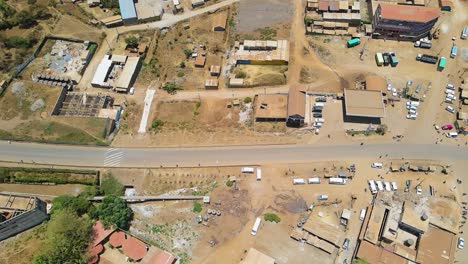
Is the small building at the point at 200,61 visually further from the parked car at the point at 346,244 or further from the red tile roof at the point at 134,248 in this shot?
the parked car at the point at 346,244

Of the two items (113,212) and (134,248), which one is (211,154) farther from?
(134,248)

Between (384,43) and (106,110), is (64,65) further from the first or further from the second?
(384,43)

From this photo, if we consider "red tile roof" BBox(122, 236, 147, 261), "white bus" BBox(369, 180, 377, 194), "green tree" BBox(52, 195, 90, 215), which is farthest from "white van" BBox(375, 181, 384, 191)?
"green tree" BBox(52, 195, 90, 215)

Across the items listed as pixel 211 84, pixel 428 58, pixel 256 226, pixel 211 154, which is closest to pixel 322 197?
pixel 256 226

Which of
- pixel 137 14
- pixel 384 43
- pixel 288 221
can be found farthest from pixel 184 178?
pixel 384 43

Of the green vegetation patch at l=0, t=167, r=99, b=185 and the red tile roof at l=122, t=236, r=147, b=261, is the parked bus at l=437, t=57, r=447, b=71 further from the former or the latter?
the green vegetation patch at l=0, t=167, r=99, b=185

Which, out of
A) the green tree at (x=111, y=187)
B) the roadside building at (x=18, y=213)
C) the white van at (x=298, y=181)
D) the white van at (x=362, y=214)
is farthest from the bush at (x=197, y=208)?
the white van at (x=362, y=214)

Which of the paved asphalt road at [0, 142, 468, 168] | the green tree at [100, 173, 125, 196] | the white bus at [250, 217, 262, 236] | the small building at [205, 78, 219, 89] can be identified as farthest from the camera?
the small building at [205, 78, 219, 89]
